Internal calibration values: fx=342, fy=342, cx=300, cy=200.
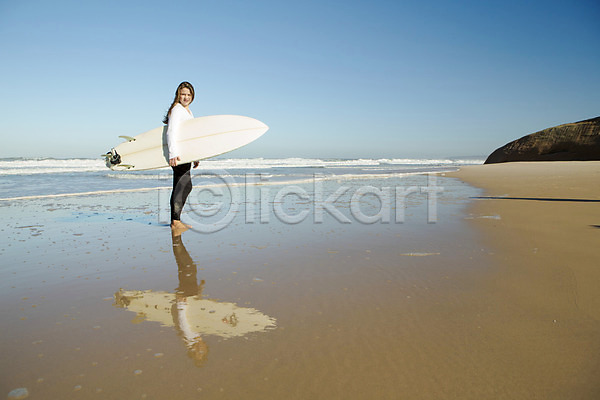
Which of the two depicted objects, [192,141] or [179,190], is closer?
[179,190]

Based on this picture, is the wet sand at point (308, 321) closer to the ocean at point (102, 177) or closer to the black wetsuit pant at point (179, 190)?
the black wetsuit pant at point (179, 190)

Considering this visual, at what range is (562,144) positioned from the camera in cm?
2108

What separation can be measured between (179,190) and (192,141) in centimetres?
89

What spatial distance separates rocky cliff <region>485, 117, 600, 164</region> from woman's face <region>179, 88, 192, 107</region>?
917 inches

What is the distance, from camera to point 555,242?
3277 millimetres

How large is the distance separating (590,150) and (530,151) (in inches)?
142

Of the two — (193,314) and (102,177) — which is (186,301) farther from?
(102,177)

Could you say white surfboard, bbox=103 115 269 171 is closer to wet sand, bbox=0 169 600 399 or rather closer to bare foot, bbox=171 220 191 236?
bare foot, bbox=171 220 191 236

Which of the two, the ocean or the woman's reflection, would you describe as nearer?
the woman's reflection

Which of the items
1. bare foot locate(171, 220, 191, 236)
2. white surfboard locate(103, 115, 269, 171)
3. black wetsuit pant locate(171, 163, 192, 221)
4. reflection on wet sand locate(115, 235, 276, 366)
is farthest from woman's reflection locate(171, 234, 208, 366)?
white surfboard locate(103, 115, 269, 171)

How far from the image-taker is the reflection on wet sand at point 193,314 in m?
1.66

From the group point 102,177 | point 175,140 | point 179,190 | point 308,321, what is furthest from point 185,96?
point 102,177

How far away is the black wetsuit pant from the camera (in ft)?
14.1

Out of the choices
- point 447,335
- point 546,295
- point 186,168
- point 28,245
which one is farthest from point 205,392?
point 186,168
